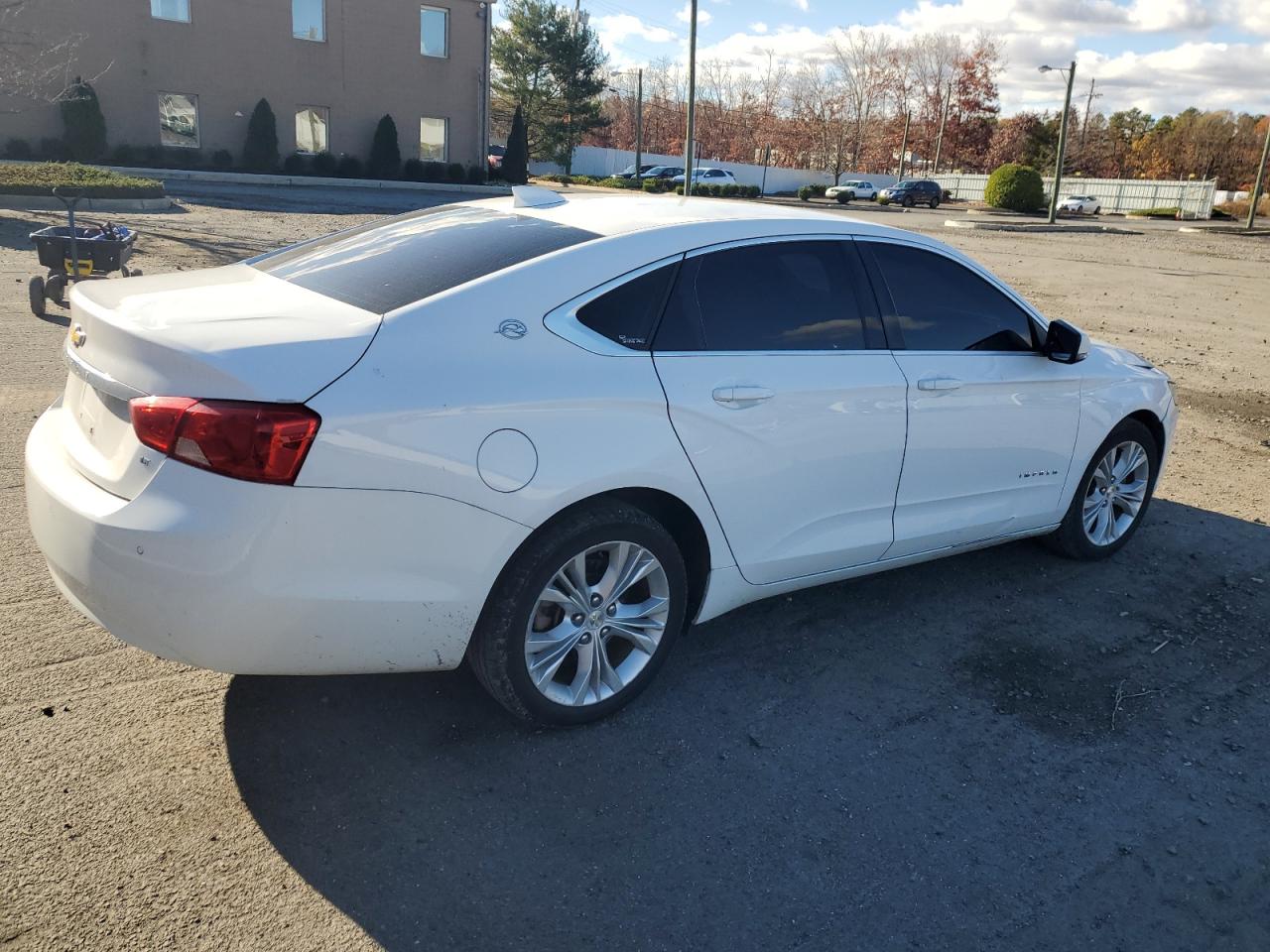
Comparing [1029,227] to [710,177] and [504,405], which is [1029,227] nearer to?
[710,177]

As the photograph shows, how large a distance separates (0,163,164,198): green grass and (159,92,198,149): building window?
11.2 m

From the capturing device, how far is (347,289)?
3.43 m

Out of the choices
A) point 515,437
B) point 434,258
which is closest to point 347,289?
point 434,258

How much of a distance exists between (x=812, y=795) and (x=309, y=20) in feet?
123

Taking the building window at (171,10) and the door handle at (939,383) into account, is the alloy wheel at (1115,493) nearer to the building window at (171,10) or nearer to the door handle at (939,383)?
the door handle at (939,383)

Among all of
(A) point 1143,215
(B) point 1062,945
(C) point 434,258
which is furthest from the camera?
(A) point 1143,215

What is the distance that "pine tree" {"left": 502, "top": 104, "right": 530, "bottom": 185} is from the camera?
131 ft

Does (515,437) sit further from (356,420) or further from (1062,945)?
(1062,945)

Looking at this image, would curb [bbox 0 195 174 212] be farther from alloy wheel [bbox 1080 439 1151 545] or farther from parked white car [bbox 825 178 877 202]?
parked white car [bbox 825 178 877 202]

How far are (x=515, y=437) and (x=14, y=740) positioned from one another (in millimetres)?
1879

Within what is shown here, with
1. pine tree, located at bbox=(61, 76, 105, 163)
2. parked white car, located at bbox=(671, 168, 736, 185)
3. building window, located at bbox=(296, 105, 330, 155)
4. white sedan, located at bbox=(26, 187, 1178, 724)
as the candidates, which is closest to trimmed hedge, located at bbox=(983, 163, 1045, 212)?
parked white car, located at bbox=(671, 168, 736, 185)

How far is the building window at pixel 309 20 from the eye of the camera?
1357 inches

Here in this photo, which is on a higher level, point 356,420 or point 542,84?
point 542,84

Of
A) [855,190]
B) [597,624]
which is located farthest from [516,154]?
[597,624]
